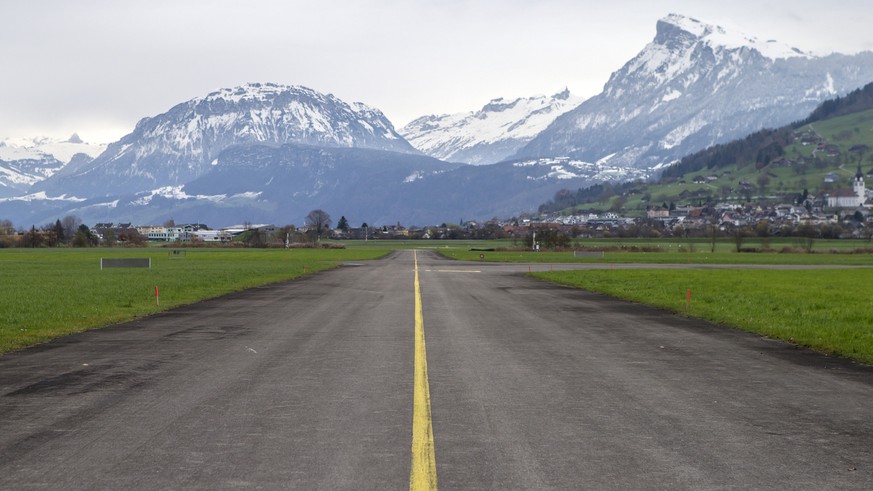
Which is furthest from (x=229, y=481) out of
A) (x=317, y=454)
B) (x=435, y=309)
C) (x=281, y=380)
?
(x=435, y=309)

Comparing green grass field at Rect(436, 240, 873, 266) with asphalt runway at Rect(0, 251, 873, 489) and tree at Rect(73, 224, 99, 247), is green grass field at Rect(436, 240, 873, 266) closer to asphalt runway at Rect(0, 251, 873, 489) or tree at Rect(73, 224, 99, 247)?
asphalt runway at Rect(0, 251, 873, 489)

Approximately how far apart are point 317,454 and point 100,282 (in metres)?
40.2

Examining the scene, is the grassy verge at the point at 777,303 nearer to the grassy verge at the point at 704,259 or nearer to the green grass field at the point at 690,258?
the grassy verge at the point at 704,259

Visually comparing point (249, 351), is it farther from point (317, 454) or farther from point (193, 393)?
point (317, 454)

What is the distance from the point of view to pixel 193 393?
1268 cm

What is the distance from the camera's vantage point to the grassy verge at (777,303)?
20453 millimetres

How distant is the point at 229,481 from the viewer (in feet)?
26.5

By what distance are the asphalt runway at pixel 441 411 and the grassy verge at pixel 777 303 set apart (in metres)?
1.45

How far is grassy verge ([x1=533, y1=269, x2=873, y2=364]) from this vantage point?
67.1ft

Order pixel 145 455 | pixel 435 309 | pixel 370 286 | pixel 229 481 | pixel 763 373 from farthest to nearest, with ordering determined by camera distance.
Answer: pixel 370 286 → pixel 435 309 → pixel 763 373 → pixel 145 455 → pixel 229 481

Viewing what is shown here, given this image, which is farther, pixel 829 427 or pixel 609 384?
pixel 609 384

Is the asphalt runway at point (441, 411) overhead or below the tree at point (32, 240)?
below

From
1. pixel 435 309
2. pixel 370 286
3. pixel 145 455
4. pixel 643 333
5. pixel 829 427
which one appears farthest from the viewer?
pixel 370 286

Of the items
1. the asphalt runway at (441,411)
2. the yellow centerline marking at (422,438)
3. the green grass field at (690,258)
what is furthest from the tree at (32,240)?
the yellow centerline marking at (422,438)
